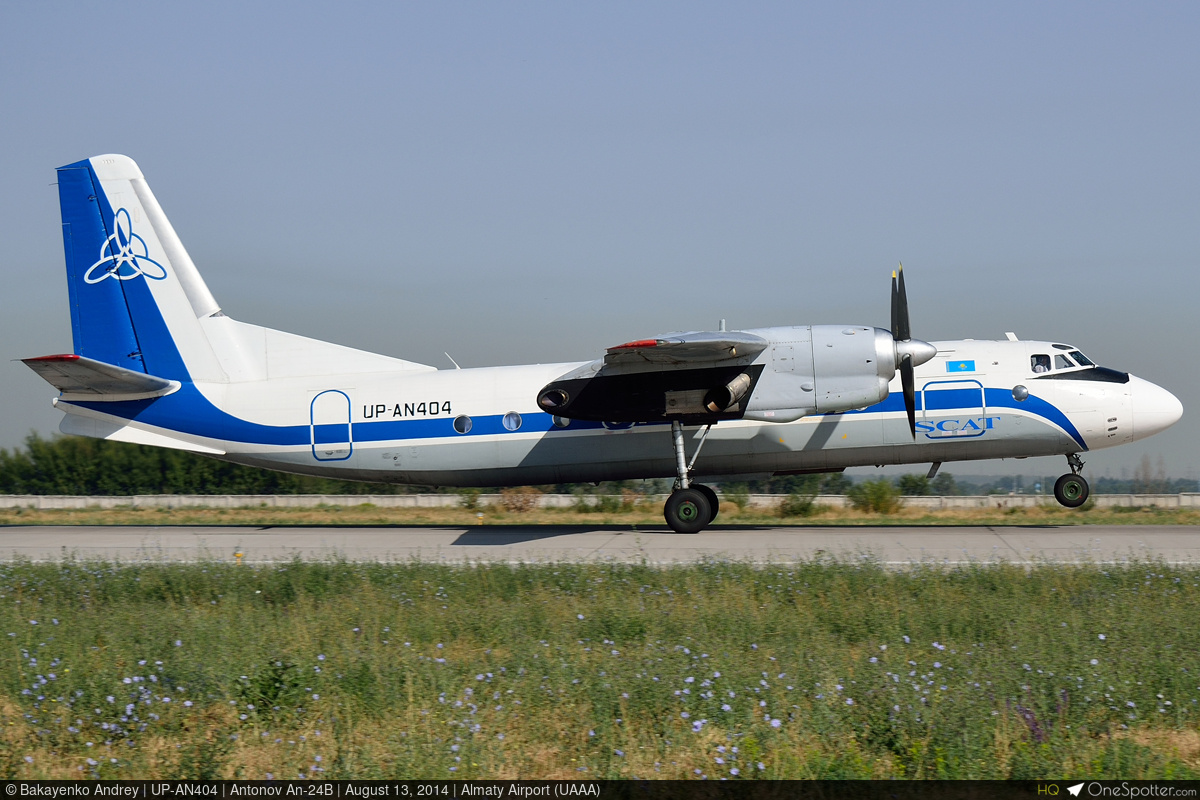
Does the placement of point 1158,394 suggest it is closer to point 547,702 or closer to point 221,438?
point 547,702

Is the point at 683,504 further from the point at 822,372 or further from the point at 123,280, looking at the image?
the point at 123,280

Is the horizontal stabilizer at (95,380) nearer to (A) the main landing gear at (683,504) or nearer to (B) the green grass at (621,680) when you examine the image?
(B) the green grass at (621,680)

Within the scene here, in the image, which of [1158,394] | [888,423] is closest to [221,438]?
[888,423]

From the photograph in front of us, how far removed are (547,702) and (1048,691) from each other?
12.6 ft

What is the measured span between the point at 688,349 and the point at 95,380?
12337 mm

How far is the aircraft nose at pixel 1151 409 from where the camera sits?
18.1m

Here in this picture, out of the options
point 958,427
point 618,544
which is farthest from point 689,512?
point 958,427

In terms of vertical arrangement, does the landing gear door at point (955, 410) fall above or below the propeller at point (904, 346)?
below

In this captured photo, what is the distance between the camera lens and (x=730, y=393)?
55.0ft

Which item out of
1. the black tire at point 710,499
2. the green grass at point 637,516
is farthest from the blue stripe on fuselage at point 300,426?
the green grass at point 637,516

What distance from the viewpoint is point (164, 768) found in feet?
19.0

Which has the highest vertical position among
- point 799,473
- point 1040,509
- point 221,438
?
point 221,438

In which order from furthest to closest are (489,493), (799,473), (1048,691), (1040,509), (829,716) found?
1. (489,493)
2. (1040,509)
3. (799,473)
4. (1048,691)
5. (829,716)

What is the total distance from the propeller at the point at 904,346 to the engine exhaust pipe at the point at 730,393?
2.83m
